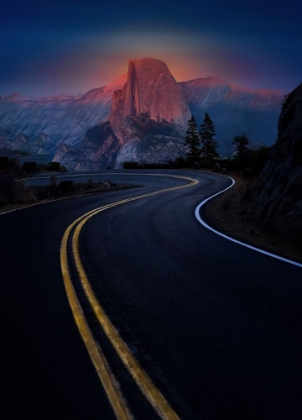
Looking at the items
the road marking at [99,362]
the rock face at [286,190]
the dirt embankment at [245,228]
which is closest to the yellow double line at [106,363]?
the road marking at [99,362]

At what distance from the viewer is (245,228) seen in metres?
12.7

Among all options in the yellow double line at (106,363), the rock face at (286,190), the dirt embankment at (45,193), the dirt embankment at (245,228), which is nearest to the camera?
the yellow double line at (106,363)

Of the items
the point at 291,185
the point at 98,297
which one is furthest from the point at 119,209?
the point at 98,297

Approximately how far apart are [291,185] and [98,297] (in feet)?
27.9

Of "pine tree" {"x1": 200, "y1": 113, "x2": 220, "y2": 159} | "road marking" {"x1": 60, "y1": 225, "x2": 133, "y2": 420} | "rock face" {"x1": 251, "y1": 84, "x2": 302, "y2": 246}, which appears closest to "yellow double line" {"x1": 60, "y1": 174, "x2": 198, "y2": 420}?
"road marking" {"x1": 60, "y1": 225, "x2": 133, "y2": 420}

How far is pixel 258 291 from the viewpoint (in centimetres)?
614

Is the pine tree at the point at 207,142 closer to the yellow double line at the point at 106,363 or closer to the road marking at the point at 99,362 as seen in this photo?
the yellow double line at the point at 106,363

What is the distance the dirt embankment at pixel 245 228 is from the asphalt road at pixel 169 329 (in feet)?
3.11

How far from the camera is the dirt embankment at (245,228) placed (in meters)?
9.44

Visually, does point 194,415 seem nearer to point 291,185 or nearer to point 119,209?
point 291,185

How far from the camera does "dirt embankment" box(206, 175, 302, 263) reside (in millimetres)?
9441

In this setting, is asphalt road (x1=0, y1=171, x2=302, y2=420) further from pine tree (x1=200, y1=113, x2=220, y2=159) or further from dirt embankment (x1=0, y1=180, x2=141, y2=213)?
pine tree (x1=200, y1=113, x2=220, y2=159)

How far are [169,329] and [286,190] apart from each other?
8896 millimetres

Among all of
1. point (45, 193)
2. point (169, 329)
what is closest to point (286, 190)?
point (169, 329)
